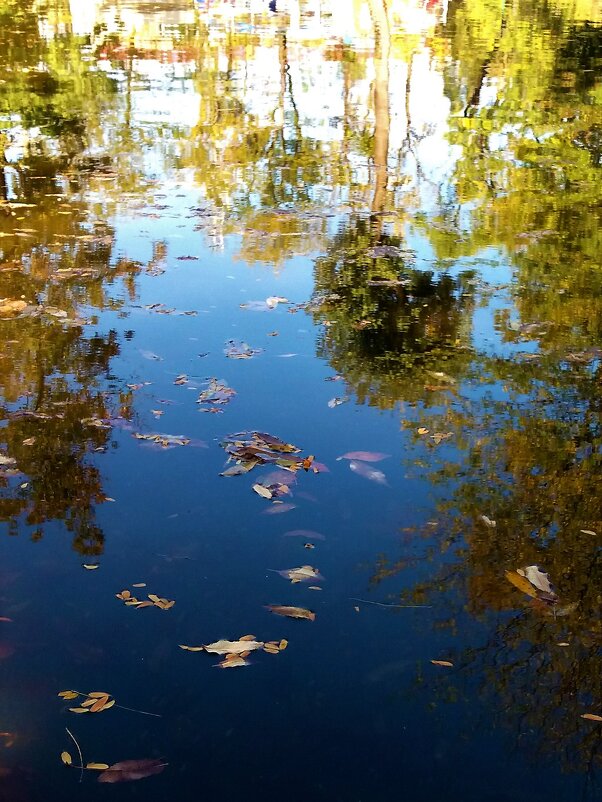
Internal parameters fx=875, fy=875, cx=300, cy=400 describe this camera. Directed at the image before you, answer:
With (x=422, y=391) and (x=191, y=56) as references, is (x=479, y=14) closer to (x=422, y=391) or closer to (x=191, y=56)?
(x=191, y=56)

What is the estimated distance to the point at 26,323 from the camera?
6746 mm

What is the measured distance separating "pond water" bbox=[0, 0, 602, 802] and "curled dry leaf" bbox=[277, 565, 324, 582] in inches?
1.5

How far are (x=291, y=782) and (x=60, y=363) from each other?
12.6 feet

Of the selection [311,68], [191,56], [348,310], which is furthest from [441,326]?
[191,56]

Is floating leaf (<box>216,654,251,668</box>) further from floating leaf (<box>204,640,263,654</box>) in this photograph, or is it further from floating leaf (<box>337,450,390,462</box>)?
floating leaf (<box>337,450,390,462</box>)

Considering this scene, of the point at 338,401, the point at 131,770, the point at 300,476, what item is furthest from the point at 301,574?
the point at 338,401

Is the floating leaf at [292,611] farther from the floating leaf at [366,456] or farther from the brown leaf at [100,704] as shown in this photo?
the floating leaf at [366,456]

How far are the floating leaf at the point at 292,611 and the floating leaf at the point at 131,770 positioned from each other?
3.06 ft

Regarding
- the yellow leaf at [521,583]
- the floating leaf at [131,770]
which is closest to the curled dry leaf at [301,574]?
the yellow leaf at [521,583]

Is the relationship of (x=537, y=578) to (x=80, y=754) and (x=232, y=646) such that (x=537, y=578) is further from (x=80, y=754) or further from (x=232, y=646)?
(x=80, y=754)

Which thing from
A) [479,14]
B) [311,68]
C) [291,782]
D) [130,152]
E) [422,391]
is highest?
[479,14]

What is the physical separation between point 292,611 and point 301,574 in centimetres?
28

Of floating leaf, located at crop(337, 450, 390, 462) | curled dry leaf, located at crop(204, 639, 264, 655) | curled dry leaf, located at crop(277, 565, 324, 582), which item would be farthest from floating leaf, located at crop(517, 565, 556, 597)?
curled dry leaf, located at crop(204, 639, 264, 655)

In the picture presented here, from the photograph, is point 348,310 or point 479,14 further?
point 479,14
